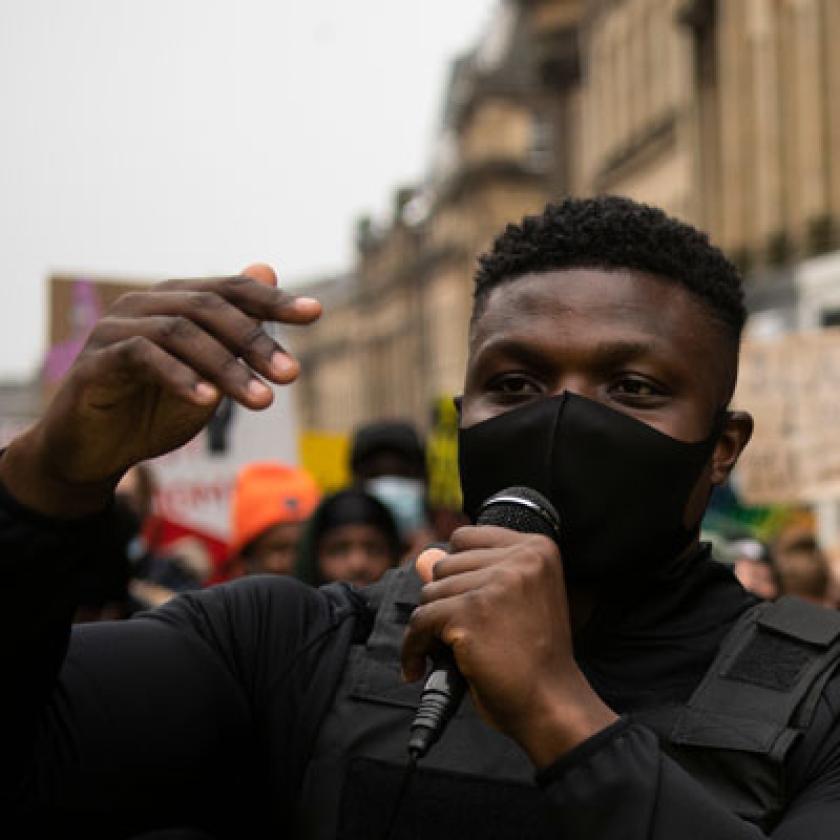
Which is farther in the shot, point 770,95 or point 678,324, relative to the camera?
point 770,95

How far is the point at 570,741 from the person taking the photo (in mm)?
1719

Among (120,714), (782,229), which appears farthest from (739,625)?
(782,229)

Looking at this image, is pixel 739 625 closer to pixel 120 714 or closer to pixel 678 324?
pixel 678 324

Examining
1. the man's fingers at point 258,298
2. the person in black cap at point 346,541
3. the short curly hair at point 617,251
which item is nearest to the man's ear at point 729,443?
the short curly hair at point 617,251

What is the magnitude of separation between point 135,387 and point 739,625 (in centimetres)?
94

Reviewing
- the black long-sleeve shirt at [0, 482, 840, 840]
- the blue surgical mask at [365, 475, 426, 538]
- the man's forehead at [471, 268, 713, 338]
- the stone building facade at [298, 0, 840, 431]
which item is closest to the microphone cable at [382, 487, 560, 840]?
the black long-sleeve shirt at [0, 482, 840, 840]

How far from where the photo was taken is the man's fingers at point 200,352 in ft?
5.45

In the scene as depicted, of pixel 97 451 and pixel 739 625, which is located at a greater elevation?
pixel 97 451

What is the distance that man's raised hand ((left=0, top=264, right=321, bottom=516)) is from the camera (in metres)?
1.69

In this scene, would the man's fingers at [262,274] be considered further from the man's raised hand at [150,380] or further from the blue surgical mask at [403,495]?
the blue surgical mask at [403,495]

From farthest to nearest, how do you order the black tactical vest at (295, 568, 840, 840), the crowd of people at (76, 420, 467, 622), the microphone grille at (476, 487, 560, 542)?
the crowd of people at (76, 420, 467, 622)
the black tactical vest at (295, 568, 840, 840)
the microphone grille at (476, 487, 560, 542)

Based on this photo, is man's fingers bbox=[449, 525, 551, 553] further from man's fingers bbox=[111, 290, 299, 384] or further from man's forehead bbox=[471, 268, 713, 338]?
man's forehead bbox=[471, 268, 713, 338]

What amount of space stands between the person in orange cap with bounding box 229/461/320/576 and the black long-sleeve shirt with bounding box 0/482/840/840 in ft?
12.1

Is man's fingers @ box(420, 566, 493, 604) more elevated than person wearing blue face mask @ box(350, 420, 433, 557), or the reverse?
man's fingers @ box(420, 566, 493, 604)
